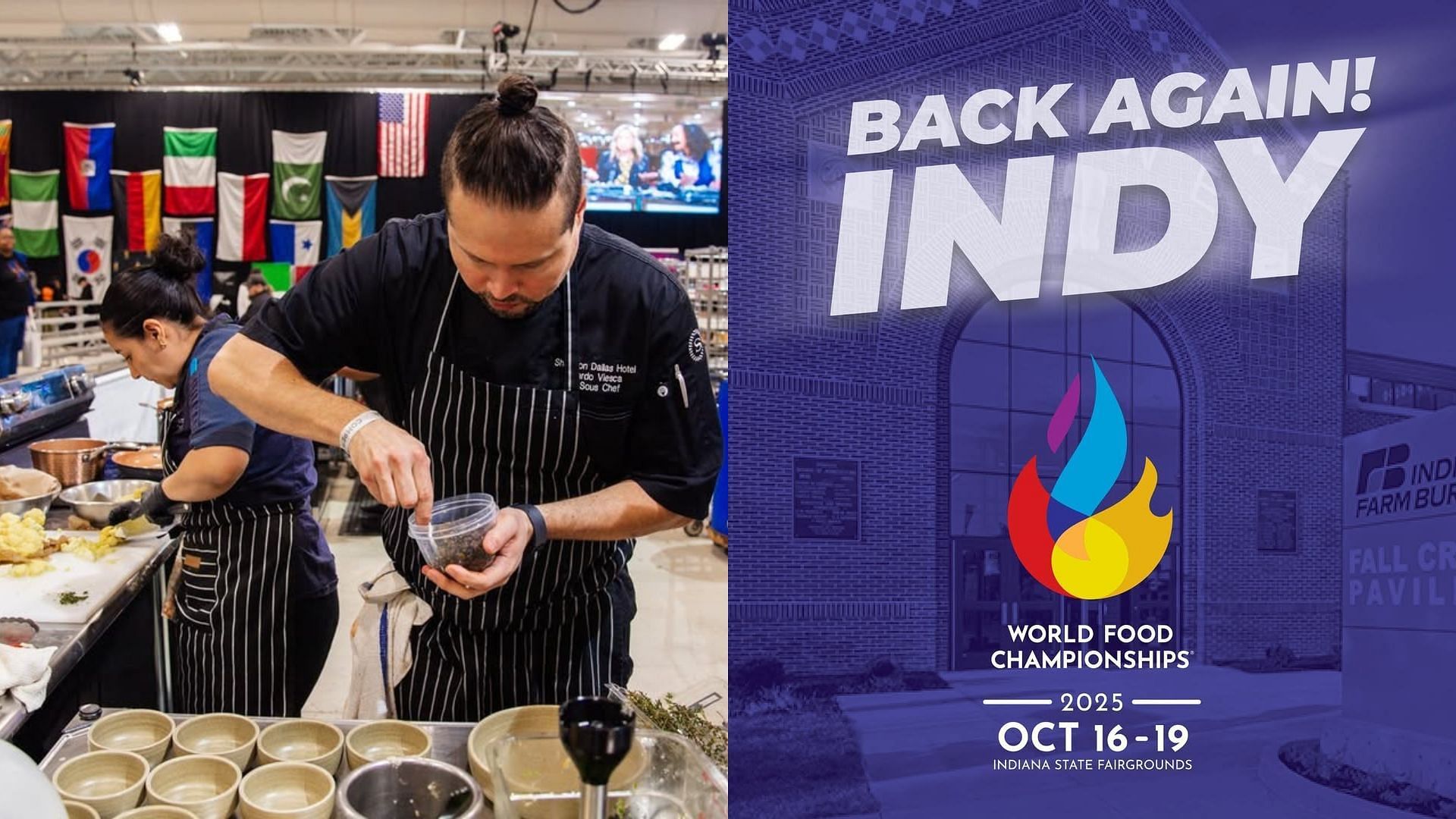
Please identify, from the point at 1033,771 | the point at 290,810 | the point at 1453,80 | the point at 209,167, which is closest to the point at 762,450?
the point at 1033,771

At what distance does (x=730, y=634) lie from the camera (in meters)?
1.15

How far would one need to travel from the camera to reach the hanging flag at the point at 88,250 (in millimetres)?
13383

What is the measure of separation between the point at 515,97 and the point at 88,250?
1437 centimetres

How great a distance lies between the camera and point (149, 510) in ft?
9.07

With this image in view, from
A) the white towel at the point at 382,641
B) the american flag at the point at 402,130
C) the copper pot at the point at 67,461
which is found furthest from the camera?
the american flag at the point at 402,130

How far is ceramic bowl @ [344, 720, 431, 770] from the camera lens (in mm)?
1482

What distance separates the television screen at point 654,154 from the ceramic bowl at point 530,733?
1170 centimetres

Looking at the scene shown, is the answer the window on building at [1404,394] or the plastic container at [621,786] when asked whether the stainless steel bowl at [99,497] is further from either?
the window on building at [1404,394]

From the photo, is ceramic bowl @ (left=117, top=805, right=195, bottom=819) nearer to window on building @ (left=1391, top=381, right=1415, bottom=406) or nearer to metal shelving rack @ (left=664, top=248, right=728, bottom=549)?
window on building @ (left=1391, top=381, right=1415, bottom=406)

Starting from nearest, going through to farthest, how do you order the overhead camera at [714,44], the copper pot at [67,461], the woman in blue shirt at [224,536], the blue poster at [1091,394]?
the blue poster at [1091,394] < the woman in blue shirt at [224,536] < the copper pot at [67,461] < the overhead camera at [714,44]

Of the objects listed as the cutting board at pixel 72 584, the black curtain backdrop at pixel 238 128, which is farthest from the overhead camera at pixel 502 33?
the cutting board at pixel 72 584

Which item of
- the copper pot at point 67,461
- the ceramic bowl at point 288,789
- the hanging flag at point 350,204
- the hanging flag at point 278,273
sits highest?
the hanging flag at point 350,204

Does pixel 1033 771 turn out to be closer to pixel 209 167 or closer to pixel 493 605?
pixel 493 605

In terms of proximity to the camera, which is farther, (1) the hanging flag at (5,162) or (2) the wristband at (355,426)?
A: (1) the hanging flag at (5,162)
